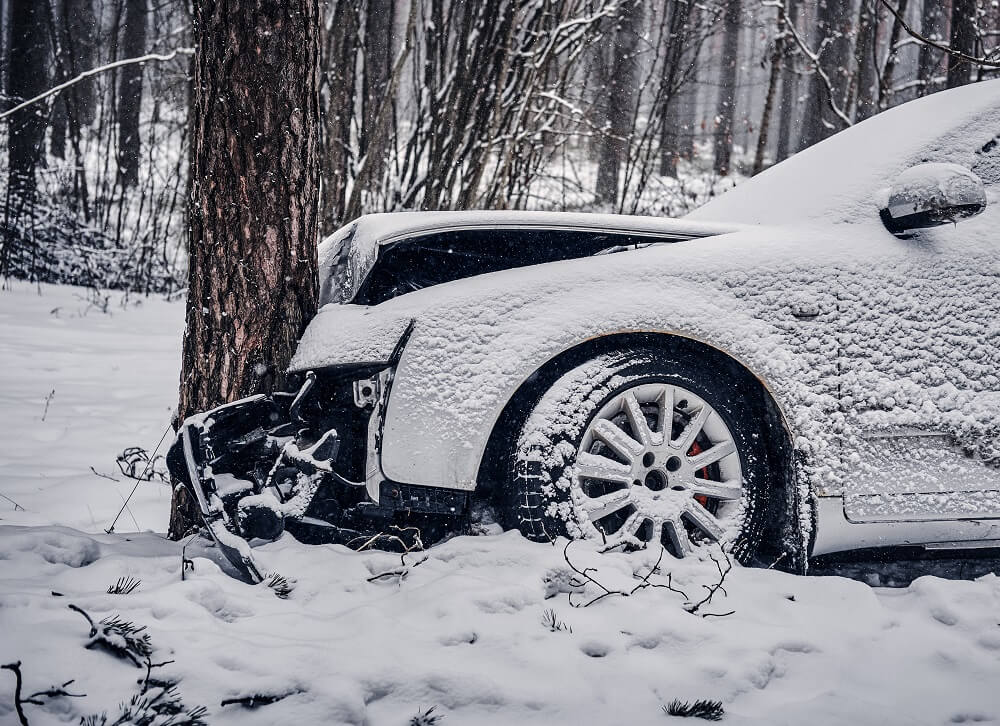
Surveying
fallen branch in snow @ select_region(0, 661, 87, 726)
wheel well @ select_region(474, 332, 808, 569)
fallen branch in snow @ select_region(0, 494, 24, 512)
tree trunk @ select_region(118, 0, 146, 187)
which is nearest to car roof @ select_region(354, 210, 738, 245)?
wheel well @ select_region(474, 332, 808, 569)

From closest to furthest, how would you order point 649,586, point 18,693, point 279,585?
point 18,693 → point 279,585 → point 649,586

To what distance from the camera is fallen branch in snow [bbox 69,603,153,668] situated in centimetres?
145

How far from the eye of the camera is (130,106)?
1117 cm

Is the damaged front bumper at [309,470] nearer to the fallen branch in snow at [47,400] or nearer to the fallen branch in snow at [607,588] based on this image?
the fallen branch in snow at [607,588]

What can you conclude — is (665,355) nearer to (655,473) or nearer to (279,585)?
(655,473)

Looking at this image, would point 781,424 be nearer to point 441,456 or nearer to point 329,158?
point 441,456

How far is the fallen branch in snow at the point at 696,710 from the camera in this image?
1500 mm

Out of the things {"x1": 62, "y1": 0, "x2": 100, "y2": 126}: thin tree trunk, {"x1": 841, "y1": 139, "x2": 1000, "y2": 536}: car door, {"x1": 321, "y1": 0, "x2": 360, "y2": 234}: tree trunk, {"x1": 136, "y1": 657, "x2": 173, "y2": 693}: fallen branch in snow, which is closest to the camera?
{"x1": 136, "y1": 657, "x2": 173, "y2": 693}: fallen branch in snow

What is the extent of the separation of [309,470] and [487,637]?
73cm

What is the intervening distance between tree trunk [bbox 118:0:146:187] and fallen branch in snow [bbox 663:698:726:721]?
8725 millimetres

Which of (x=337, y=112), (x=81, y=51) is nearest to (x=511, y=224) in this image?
(x=337, y=112)

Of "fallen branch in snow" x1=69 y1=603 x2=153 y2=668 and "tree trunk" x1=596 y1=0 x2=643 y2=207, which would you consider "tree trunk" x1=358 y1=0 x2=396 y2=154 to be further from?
"fallen branch in snow" x1=69 y1=603 x2=153 y2=668

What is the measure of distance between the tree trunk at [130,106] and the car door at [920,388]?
842cm

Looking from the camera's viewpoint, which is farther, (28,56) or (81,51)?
(81,51)
